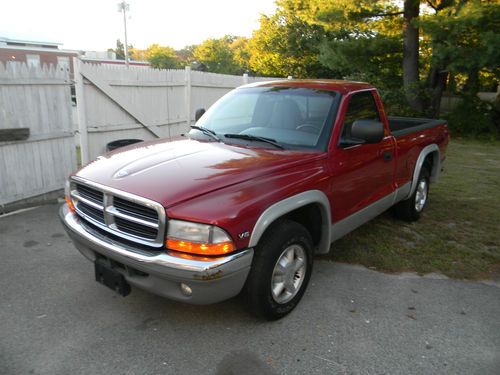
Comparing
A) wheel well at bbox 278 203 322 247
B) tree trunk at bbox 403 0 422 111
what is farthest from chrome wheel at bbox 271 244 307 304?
tree trunk at bbox 403 0 422 111

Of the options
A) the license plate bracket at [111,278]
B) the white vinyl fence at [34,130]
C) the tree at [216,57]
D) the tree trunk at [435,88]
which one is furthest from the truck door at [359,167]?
the tree at [216,57]

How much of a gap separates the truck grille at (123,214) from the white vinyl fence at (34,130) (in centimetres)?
302

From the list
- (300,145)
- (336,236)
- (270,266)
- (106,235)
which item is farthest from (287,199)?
(106,235)

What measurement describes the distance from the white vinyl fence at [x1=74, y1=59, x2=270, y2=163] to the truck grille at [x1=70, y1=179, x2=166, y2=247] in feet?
13.2

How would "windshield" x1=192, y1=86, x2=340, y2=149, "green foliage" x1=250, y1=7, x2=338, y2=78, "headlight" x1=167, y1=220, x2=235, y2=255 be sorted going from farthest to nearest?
1. "green foliage" x1=250, y1=7, x2=338, y2=78
2. "windshield" x1=192, y1=86, x2=340, y2=149
3. "headlight" x1=167, y1=220, x2=235, y2=255

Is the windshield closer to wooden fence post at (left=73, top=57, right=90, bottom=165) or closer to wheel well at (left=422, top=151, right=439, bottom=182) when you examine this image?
wheel well at (left=422, top=151, right=439, bottom=182)

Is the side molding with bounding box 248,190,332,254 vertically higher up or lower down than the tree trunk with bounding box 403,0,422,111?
lower down

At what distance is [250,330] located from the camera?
3123 millimetres

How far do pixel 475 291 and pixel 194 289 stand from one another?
2.76m

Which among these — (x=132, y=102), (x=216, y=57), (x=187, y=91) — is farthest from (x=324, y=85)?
(x=216, y=57)

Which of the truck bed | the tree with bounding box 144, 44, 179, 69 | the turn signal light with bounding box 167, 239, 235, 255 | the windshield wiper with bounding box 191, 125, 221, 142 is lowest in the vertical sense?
the turn signal light with bounding box 167, 239, 235, 255

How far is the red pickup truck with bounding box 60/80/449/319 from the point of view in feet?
8.62

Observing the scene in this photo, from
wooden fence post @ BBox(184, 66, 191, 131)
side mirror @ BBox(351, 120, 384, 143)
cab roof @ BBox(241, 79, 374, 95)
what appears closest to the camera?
side mirror @ BBox(351, 120, 384, 143)

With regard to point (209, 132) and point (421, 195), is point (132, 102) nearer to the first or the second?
point (209, 132)
